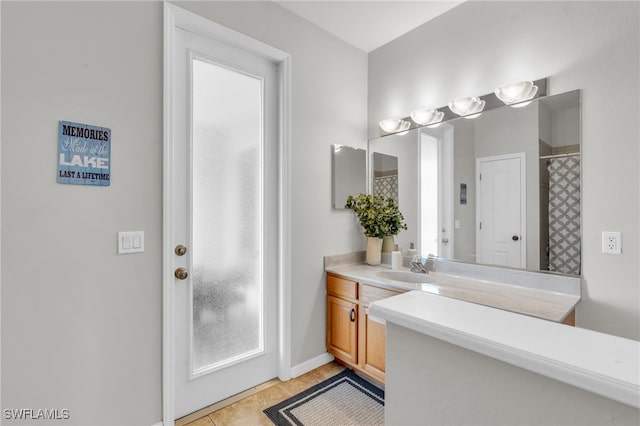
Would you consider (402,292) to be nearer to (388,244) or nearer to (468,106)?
(388,244)

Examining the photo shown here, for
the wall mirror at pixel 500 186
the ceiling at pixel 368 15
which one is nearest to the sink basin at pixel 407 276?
the wall mirror at pixel 500 186

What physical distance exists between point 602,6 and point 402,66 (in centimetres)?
124

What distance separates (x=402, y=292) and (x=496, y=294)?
529mm

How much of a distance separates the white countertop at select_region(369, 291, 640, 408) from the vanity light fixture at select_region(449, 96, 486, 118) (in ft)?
5.64

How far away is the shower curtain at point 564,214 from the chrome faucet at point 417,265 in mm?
784

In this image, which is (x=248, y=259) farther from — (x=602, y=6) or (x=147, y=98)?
(x=602, y=6)

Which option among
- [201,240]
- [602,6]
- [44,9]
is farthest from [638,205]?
[44,9]

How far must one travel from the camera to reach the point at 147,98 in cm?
157

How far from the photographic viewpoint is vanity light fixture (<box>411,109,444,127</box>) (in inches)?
88.8

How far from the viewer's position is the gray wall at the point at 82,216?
1248 mm

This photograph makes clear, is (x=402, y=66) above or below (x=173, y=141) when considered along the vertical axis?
above

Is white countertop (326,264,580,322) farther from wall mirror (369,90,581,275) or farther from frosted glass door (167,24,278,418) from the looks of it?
frosted glass door (167,24,278,418)

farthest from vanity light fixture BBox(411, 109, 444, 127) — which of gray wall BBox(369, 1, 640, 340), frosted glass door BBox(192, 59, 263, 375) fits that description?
frosted glass door BBox(192, 59, 263, 375)

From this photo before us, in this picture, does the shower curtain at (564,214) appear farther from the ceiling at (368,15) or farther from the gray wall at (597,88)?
the ceiling at (368,15)
